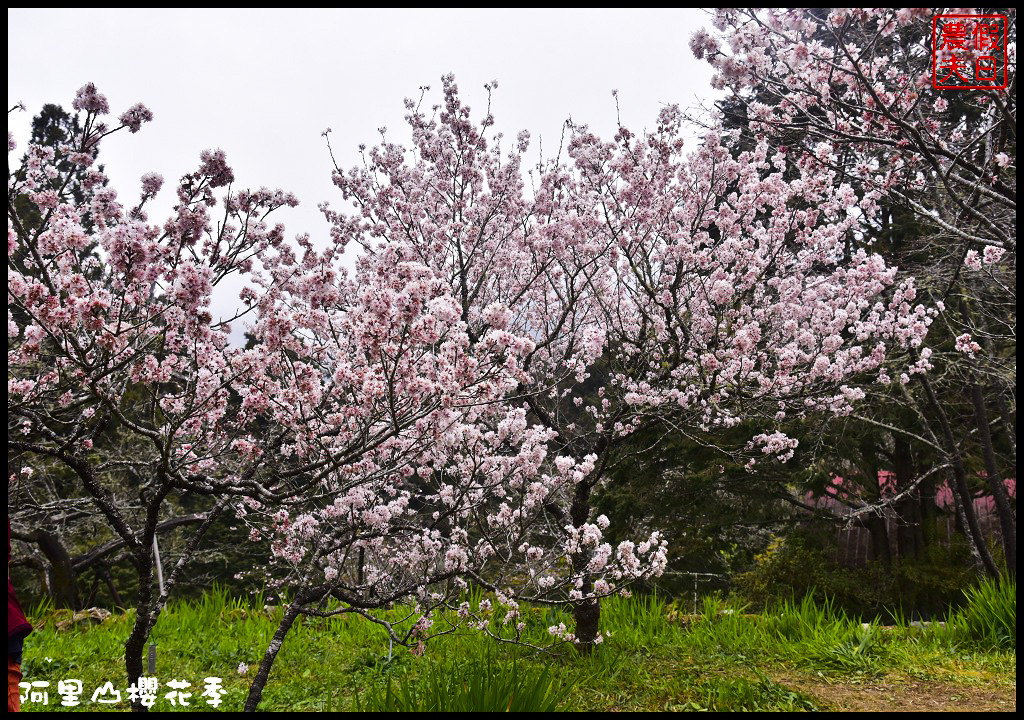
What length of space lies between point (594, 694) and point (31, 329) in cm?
447

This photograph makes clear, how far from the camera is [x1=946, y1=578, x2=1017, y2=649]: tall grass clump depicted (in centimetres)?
599

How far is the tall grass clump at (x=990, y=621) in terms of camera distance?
19.6 ft

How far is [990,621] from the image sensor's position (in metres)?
6.16

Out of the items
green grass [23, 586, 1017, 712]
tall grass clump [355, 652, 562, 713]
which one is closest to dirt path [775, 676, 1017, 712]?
green grass [23, 586, 1017, 712]

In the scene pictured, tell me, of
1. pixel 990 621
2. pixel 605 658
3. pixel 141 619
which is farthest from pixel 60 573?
pixel 990 621

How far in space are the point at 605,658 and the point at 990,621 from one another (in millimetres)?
3584

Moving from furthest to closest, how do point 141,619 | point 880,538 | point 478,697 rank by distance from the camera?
point 880,538, point 141,619, point 478,697

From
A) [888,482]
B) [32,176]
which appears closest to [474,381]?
[32,176]

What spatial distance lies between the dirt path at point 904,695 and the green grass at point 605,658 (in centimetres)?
7

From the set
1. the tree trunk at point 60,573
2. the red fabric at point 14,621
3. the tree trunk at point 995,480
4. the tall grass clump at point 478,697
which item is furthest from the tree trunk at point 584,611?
the tree trunk at point 60,573

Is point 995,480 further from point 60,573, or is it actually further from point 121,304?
point 60,573

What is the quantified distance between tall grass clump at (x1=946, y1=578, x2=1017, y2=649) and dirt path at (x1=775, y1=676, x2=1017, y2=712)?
117 cm

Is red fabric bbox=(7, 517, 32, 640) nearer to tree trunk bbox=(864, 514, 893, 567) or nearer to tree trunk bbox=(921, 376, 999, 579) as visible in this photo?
tree trunk bbox=(921, 376, 999, 579)

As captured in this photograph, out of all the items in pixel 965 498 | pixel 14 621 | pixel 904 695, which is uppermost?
pixel 965 498
